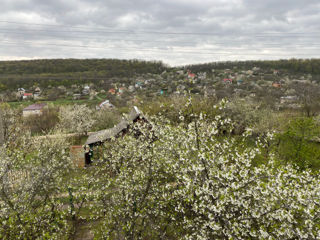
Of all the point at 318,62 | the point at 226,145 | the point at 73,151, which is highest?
the point at 318,62

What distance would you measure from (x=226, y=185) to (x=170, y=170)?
1389mm

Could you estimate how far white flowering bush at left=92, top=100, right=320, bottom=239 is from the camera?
387 centimetres

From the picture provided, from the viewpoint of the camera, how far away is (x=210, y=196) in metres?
4.41

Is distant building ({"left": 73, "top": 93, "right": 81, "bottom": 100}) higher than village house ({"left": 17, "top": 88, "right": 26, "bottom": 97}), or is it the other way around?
village house ({"left": 17, "top": 88, "right": 26, "bottom": 97})

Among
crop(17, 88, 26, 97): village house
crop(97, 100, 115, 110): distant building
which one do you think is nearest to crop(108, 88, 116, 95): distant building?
crop(97, 100, 115, 110): distant building

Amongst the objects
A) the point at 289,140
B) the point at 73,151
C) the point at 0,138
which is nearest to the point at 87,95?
the point at 73,151

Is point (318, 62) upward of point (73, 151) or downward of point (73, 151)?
upward

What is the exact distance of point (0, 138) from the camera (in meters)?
9.12

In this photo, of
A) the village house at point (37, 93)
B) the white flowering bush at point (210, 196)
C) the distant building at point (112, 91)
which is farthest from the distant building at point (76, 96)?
the white flowering bush at point (210, 196)

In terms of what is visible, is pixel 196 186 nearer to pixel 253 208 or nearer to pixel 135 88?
pixel 253 208

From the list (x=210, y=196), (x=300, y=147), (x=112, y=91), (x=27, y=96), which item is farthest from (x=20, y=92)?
(x=210, y=196)

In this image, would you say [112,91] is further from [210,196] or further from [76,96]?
[210,196]

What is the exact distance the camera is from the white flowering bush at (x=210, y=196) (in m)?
3.87

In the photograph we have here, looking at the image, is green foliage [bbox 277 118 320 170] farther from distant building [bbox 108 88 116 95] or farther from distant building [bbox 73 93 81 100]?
distant building [bbox 73 93 81 100]
